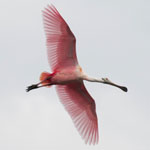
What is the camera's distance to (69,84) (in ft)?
67.8

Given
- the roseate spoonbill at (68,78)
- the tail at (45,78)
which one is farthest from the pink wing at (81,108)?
the tail at (45,78)

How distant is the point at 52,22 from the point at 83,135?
4207mm

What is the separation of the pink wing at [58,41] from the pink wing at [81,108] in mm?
1121

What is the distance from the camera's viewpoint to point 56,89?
20.7 m

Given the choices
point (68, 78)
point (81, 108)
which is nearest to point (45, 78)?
point (68, 78)

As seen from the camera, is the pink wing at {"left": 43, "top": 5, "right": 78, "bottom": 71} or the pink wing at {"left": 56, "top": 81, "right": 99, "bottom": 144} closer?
the pink wing at {"left": 43, "top": 5, "right": 78, "bottom": 71}

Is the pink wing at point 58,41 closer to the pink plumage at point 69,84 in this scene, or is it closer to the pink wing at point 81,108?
the pink plumage at point 69,84

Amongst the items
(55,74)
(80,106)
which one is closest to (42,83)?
(55,74)

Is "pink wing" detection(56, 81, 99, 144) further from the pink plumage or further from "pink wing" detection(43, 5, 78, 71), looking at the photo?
"pink wing" detection(43, 5, 78, 71)

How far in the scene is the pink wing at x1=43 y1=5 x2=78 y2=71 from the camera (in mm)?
18984

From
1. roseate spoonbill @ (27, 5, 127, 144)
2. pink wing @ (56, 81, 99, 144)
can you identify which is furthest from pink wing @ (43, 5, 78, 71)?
pink wing @ (56, 81, 99, 144)

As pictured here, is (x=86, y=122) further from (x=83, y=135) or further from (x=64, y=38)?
(x=64, y=38)

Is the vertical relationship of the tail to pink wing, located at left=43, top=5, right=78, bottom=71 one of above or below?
below

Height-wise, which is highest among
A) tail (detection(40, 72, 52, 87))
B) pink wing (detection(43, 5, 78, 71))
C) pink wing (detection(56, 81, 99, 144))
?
pink wing (detection(43, 5, 78, 71))
